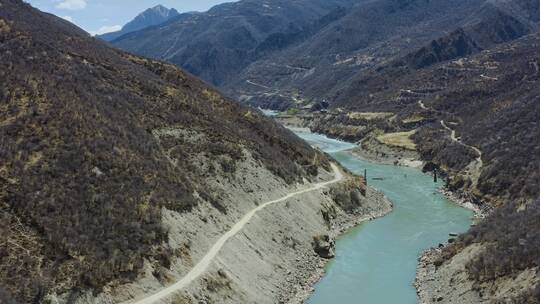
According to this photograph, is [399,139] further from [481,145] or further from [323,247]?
[323,247]

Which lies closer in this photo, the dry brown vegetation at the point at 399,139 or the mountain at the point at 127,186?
the mountain at the point at 127,186

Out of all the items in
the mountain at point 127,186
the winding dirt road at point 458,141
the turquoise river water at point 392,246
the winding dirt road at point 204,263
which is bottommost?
the turquoise river water at point 392,246

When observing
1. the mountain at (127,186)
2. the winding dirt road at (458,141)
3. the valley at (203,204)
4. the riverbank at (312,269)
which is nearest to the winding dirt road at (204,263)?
the valley at (203,204)

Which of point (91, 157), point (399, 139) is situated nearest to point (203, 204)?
point (91, 157)

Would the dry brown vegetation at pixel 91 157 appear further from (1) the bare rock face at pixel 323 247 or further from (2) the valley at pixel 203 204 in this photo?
(1) the bare rock face at pixel 323 247

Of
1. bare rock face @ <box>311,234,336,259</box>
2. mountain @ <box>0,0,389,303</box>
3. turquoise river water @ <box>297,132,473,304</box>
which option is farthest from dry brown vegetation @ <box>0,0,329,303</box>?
turquoise river water @ <box>297,132,473,304</box>

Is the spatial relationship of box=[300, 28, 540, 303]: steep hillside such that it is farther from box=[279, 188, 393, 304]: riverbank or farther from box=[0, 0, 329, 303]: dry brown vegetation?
box=[0, 0, 329, 303]: dry brown vegetation
